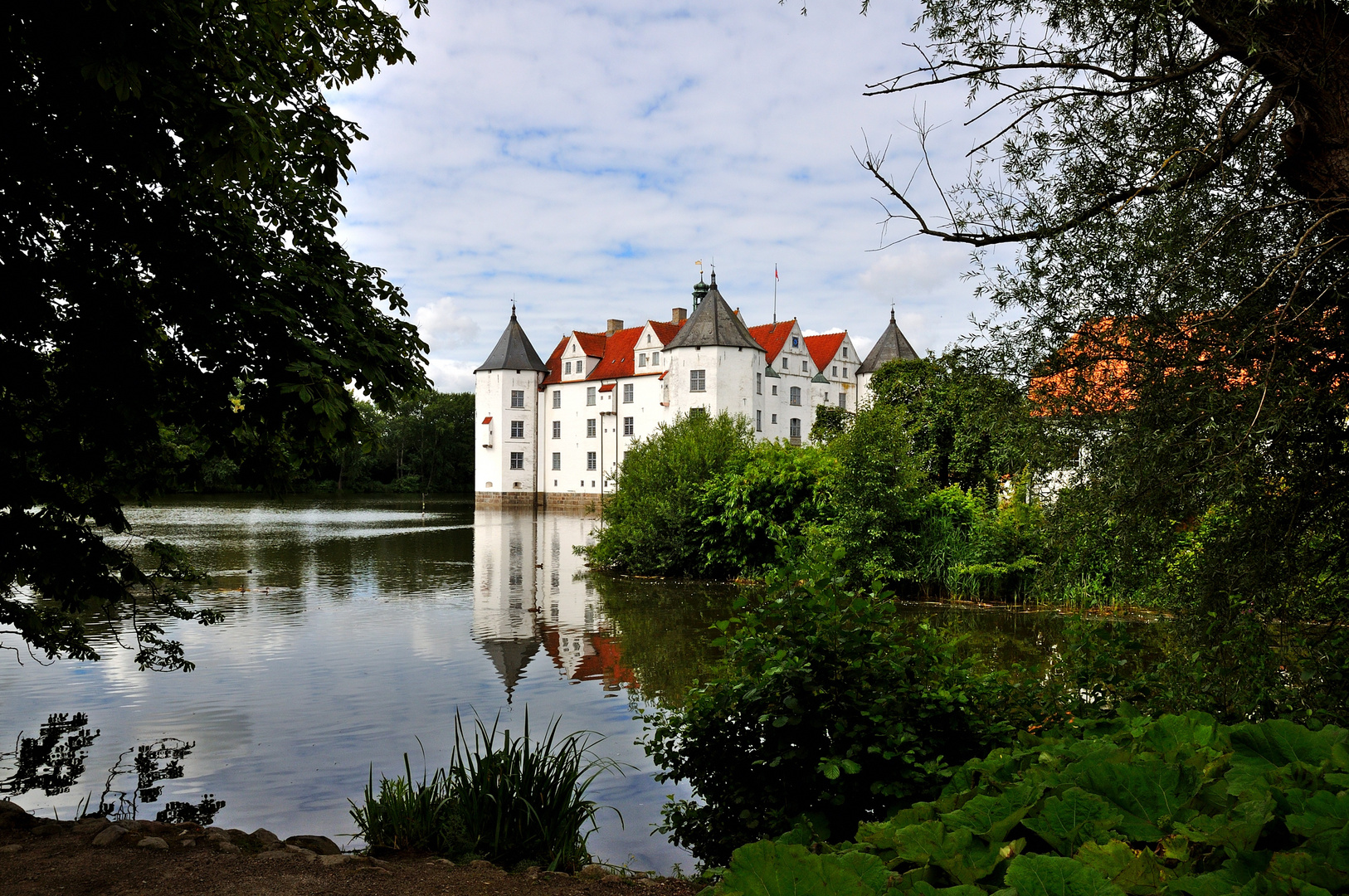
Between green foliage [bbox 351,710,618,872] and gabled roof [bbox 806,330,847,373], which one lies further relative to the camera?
gabled roof [bbox 806,330,847,373]

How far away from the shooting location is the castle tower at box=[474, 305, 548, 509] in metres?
64.6

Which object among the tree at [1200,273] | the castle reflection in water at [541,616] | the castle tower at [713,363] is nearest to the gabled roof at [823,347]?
the castle tower at [713,363]

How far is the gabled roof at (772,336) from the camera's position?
199 feet

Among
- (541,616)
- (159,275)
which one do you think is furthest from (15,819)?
(541,616)

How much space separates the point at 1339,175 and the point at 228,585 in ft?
63.4

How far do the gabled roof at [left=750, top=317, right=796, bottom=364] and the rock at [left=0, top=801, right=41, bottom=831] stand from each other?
54795 mm

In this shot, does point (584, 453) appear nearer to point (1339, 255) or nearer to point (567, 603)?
point (567, 603)

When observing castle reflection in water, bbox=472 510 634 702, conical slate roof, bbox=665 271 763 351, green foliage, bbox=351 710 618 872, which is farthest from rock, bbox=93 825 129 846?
conical slate roof, bbox=665 271 763 351

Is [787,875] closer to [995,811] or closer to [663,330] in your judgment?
[995,811]

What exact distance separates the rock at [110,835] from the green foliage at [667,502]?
16.0 metres

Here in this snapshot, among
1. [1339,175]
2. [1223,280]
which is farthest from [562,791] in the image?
[1339,175]

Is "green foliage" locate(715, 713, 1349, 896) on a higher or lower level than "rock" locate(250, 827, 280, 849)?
higher

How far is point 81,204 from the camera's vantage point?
5727 millimetres

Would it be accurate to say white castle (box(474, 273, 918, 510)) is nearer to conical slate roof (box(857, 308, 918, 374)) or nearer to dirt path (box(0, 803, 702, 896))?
conical slate roof (box(857, 308, 918, 374))
